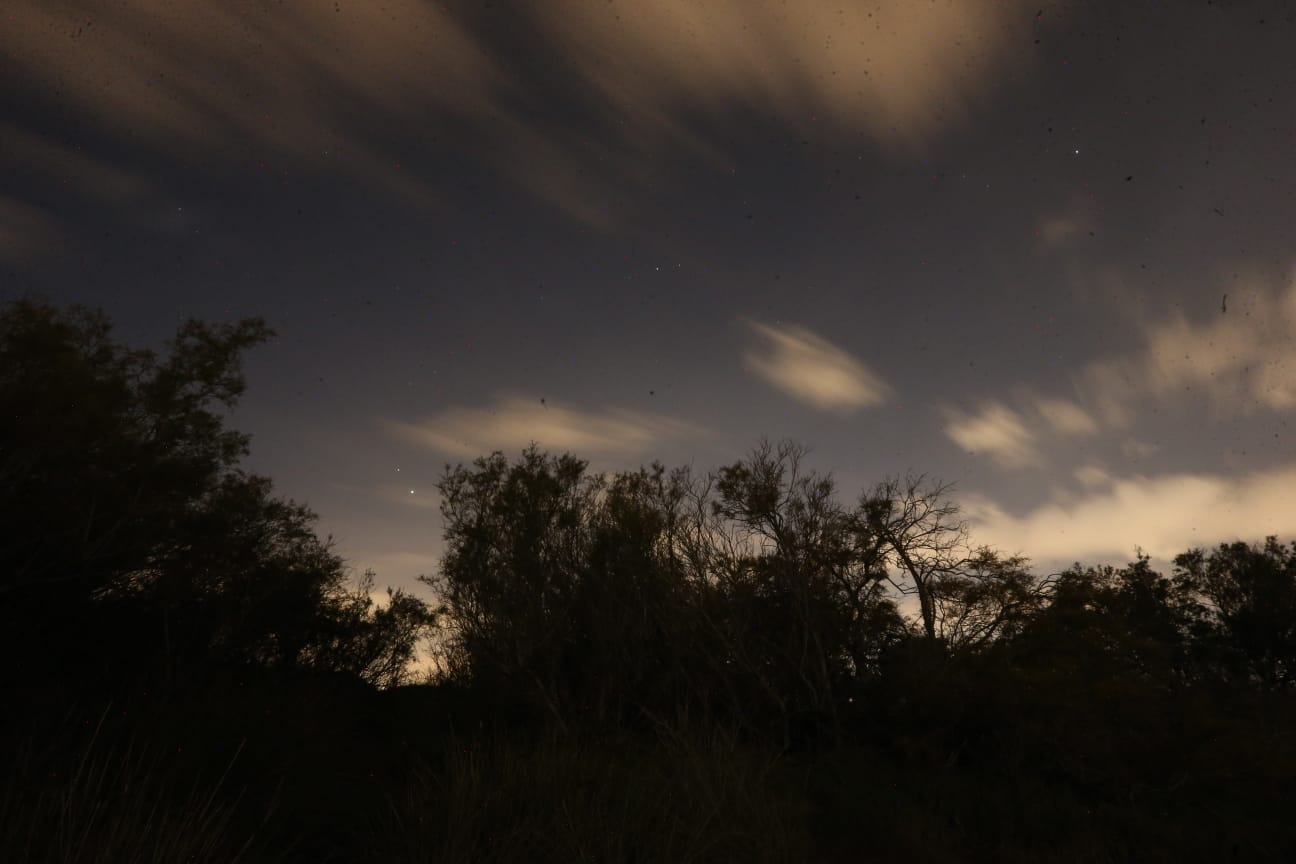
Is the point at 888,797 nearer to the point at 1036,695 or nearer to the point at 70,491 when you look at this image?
the point at 1036,695

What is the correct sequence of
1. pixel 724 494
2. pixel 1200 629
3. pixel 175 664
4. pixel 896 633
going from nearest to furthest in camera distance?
pixel 175 664 < pixel 896 633 < pixel 724 494 < pixel 1200 629

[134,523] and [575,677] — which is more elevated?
[134,523]

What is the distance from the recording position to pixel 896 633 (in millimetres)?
21797

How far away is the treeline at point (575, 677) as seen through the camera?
7.32m

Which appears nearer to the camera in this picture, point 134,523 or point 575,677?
point 134,523

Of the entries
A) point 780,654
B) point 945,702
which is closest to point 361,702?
point 780,654

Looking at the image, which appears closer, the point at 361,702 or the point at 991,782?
the point at 991,782

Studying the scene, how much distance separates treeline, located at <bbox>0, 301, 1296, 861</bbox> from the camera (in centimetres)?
732

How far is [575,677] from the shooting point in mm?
26641

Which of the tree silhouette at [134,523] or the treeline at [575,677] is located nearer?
the treeline at [575,677]

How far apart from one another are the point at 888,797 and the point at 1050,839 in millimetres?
3314

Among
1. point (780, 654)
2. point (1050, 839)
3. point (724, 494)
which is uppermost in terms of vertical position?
point (724, 494)

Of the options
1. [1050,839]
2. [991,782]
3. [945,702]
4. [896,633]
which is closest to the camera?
[1050,839]

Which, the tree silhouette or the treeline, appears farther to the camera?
the tree silhouette
